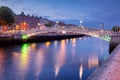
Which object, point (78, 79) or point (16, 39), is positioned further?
point (16, 39)

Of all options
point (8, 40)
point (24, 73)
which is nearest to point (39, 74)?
point (24, 73)

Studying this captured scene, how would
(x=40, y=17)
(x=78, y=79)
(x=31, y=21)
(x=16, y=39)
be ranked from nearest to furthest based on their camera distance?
(x=78, y=79), (x=16, y=39), (x=31, y=21), (x=40, y=17)

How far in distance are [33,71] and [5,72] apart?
5.18ft

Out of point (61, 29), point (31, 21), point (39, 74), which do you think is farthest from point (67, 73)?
point (31, 21)

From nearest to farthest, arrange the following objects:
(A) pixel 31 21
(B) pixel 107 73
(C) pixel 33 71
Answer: (B) pixel 107 73, (C) pixel 33 71, (A) pixel 31 21

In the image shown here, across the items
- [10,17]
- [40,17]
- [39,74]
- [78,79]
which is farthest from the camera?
[40,17]

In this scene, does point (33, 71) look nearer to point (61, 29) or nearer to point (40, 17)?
point (61, 29)

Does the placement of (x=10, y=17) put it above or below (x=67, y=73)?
above

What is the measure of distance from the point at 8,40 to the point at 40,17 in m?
59.1

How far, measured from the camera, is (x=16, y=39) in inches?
1633

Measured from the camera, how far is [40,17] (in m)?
97.6

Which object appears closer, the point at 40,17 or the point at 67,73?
the point at 67,73

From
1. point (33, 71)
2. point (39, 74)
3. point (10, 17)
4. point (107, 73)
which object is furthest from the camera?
point (10, 17)

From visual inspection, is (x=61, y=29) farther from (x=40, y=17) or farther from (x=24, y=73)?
(x=40, y=17)
